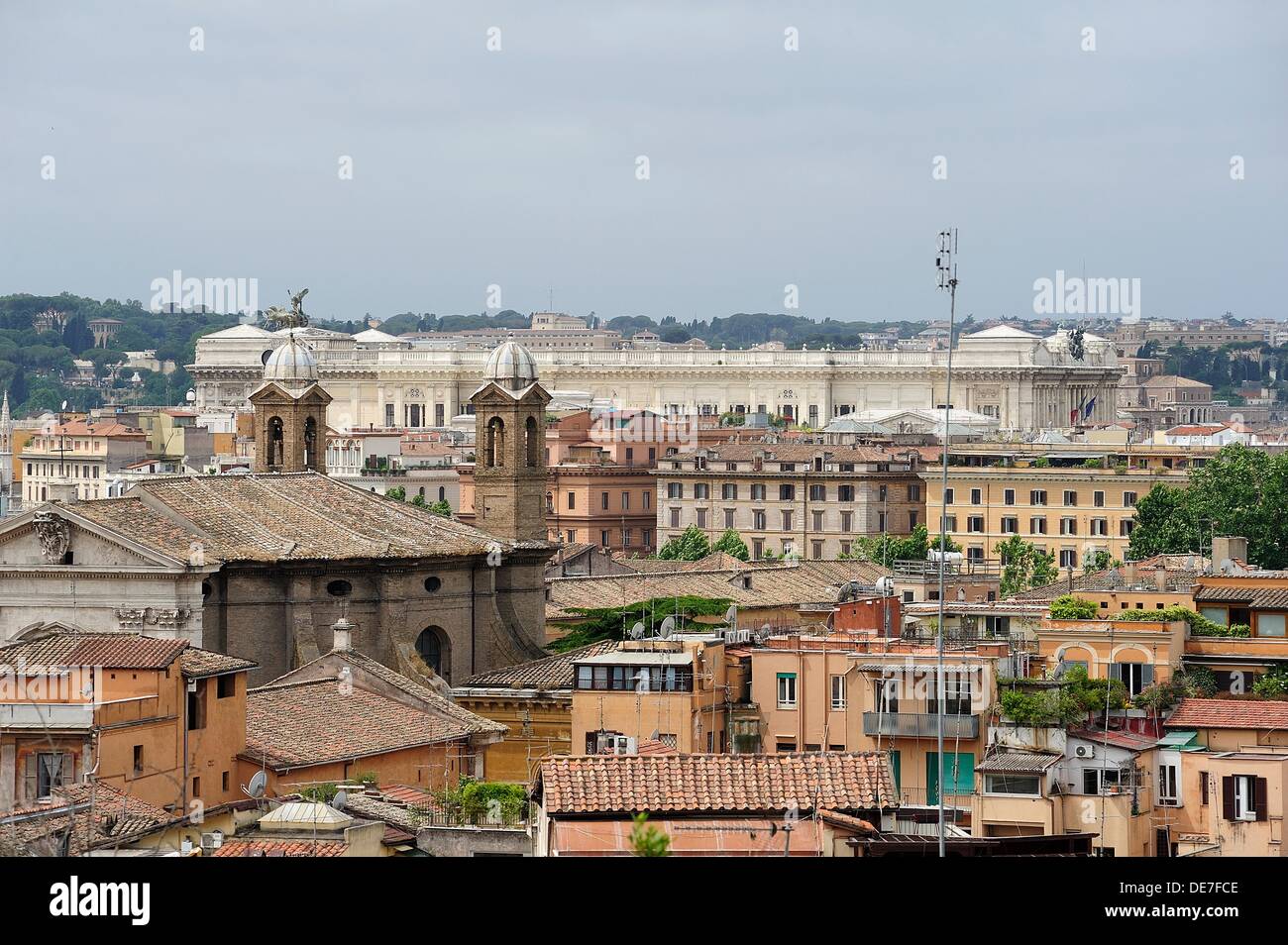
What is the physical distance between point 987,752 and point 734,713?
4.11m

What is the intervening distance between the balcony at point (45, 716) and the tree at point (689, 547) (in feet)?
176

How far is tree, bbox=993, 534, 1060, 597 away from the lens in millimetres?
67000

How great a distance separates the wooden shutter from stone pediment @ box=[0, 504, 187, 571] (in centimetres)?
1487

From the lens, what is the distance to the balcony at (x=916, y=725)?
26.4m

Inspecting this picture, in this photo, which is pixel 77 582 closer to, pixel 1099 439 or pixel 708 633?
pixel 708 633

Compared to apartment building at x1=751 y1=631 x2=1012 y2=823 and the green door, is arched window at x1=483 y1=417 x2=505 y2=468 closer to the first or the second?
apartment building at x1=751 y1=631 x2=1012 y2=823

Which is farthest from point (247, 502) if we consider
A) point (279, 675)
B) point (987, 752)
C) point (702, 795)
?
point (702, 795)

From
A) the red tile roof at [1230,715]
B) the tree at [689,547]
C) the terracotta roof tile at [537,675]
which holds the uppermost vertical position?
the red tile roof at [1230,715]

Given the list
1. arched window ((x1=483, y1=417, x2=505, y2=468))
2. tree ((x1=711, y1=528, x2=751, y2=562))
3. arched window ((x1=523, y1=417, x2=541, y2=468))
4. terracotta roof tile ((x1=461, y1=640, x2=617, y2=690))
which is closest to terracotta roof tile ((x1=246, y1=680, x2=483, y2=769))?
terracotta roof tile ((x1=461, y1=640, x2=617, y2=690))

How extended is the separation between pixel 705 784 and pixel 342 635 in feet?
51.8

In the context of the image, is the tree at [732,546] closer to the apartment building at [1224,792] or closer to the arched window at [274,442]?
the arched window at [274,442]

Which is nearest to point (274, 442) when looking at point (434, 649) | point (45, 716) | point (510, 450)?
point (510, 450)

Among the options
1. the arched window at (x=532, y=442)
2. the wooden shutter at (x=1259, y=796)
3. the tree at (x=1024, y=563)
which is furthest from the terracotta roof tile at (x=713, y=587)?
the wooden shutter at (x=1259, y=796)

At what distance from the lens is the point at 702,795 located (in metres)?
19.1
